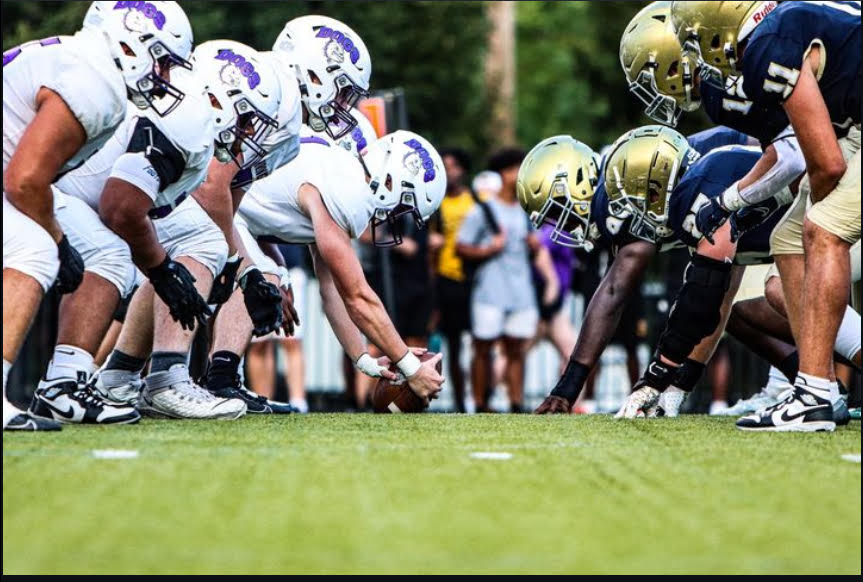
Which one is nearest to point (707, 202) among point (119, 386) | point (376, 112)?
point (119, 386)

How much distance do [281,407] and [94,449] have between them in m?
2.70

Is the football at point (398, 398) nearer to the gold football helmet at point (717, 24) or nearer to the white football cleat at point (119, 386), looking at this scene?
the white football cleat at point (119, 386)

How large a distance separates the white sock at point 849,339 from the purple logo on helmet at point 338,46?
8.48ft

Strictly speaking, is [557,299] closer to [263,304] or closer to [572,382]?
[572,382]

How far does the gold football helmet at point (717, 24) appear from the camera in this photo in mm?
5648

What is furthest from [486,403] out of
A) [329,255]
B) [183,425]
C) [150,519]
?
[150,519]

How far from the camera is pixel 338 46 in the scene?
22.5 ft

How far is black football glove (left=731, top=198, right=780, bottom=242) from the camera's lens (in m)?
6.30

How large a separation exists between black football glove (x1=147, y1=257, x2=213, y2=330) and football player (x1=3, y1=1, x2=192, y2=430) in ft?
1.57

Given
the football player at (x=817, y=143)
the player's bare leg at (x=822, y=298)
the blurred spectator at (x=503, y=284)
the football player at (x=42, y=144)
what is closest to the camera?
the football player at (x=42, y=144)

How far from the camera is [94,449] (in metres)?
4.49

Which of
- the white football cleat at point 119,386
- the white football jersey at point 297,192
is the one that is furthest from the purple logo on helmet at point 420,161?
the white football cleat at point 119,386

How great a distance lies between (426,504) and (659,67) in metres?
3.62

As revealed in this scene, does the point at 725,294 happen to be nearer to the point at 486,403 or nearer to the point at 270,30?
the point at 486,403
